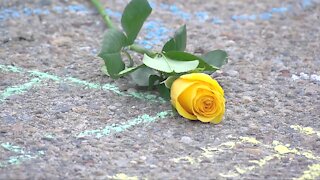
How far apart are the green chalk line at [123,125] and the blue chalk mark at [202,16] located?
0.71 meters

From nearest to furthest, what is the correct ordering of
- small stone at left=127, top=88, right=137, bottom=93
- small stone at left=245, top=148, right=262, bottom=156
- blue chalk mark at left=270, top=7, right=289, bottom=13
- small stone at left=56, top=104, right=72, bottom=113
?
small stone at left=245, top=148, right=262, bottom=156, small stone at left=56, top=104, right=72, bottom=113, small stone at left=127, top=88, right=137, bottom=93, blue chalk mark at left=270, top=7, right=289, bottom=13

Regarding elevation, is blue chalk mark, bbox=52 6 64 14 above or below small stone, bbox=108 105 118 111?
above

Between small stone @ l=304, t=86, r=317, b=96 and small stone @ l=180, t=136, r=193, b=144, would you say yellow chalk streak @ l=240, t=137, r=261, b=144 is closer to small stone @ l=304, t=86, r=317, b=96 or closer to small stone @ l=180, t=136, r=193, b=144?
small stone @ l=180, t=136, r=193, b=144

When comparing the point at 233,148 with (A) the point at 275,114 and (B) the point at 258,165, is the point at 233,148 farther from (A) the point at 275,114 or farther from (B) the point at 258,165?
(A) the point at 275,114

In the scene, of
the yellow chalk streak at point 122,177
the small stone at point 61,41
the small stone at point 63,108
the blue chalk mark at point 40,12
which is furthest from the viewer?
the blue chalk mark at point 40,12

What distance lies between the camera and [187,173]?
51.6 inches

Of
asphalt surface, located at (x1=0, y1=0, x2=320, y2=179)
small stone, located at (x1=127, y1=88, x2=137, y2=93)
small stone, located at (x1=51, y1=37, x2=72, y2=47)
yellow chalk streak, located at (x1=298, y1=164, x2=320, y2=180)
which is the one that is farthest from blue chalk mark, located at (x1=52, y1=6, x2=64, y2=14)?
yellow chalk streak, located at (x1=298, y1=164, x2=320, y2=180)

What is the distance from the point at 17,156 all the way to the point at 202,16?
1052 millimetres

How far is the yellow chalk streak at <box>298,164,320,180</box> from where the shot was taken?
4.33 ft

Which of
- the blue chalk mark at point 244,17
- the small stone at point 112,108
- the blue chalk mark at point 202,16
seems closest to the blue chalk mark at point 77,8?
the blue chalk mark at point 202,16

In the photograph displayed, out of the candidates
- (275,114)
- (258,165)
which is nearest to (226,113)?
(275,114)

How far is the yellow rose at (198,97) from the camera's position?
1.45 meters

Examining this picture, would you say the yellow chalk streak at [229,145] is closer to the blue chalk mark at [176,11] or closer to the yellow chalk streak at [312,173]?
the yellow chalk streak at [312,173]

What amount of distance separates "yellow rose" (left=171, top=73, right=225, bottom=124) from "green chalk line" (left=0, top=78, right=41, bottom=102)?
0.39 metres
